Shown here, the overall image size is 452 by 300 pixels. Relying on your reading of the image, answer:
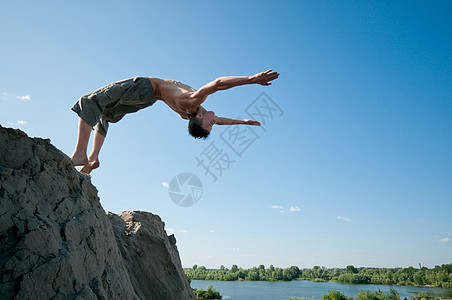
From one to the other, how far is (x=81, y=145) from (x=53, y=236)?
192 cm

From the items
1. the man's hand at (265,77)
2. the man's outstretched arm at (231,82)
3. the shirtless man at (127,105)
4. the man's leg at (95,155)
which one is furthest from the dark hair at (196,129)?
the man's leg at (95,155)

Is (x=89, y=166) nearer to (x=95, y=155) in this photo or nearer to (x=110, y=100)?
(x=95, y=155)

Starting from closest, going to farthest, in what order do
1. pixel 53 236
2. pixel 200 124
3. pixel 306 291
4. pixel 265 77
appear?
pixel 53 236 < pixel 265 77 < pixel 200 124 < pixel 306 291

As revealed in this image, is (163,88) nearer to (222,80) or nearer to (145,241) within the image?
(222,80)

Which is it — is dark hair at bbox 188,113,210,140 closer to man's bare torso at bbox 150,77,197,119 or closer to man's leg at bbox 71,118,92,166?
man's bare torso at bbox 150,77,197,119

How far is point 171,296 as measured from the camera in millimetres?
3467

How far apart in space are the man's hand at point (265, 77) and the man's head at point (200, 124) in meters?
1.01

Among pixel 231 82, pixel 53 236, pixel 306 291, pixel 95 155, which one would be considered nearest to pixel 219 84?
pixel 231 82

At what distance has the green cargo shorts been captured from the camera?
4004 millimetres

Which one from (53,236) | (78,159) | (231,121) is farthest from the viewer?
(231,121)

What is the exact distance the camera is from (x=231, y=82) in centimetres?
342

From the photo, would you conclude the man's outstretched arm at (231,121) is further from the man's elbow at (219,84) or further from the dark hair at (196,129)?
the man's elbow at (219,84)

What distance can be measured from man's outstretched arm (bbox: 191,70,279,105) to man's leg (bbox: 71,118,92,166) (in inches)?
61.2

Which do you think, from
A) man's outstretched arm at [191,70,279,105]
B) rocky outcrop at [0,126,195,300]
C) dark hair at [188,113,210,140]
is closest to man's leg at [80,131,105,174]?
rocky outcrop at [0,126,195,300]
